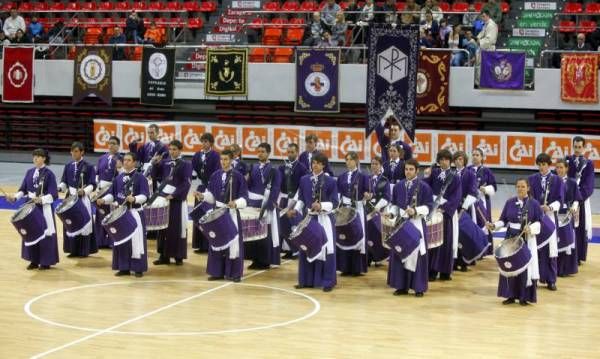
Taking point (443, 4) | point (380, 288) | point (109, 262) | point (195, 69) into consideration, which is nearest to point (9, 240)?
point (109, 262)

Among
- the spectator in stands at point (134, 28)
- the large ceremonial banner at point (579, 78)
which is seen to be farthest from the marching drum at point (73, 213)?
the spectator in stands at point (134, 28)

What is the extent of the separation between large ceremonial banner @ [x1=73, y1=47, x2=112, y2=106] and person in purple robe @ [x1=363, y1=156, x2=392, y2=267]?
15.4m

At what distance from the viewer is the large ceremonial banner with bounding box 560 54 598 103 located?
1061 inches

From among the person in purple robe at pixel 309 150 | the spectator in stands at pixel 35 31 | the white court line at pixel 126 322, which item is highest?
the spectator in stands at pixel 35 31

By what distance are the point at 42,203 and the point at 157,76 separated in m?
13.9

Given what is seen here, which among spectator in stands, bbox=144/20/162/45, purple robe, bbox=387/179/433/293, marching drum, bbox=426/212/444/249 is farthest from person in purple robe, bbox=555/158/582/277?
spectator in stands, bbox=144/20/162/45

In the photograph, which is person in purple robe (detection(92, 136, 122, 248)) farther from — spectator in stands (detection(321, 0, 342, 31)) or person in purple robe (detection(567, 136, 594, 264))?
spectator in stands (detection(321, 0, 342, 31))

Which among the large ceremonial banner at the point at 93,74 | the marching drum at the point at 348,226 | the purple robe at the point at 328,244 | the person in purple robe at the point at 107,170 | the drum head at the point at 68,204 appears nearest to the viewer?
the purple robe at the point at 328,244

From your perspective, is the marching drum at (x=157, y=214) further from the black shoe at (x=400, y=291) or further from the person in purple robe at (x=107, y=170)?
the black shoe at (x=400, y=291)

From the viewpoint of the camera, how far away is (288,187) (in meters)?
18.0

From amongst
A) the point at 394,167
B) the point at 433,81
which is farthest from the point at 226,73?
the point at 394,167

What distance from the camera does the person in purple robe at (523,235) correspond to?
1527cm

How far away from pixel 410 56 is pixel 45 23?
1867cm

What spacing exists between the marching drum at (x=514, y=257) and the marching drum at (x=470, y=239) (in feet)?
7.45
